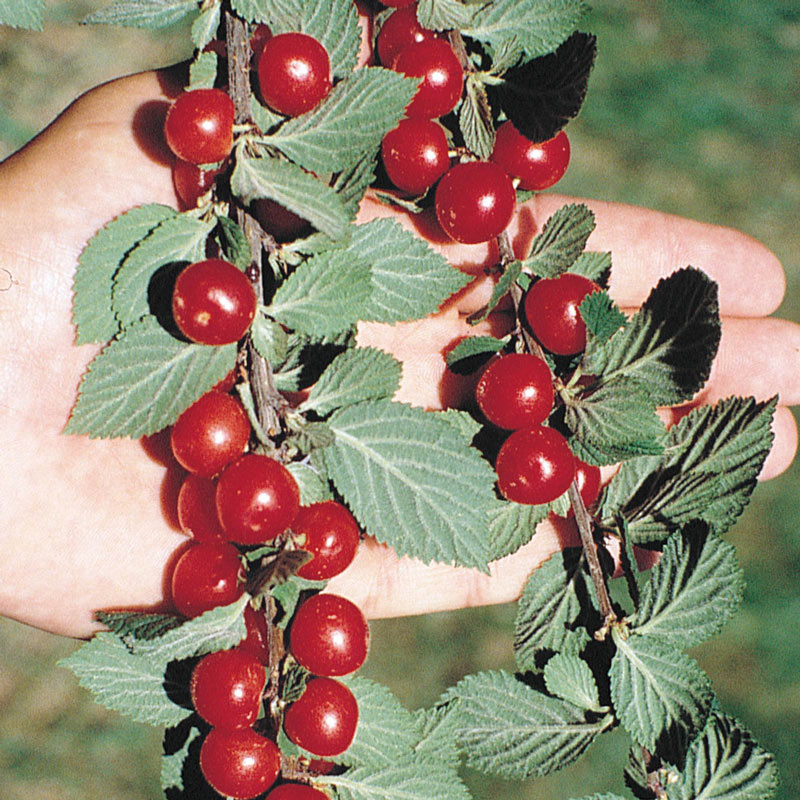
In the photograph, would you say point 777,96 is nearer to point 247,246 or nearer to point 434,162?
point 434,162

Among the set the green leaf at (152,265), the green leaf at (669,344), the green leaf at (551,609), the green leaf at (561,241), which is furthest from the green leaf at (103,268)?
the green leaf at (551,609)

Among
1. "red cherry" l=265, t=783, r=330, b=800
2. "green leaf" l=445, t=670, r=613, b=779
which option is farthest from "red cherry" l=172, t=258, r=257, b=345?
"green leaf" l=445, t=670, r=613, b=779

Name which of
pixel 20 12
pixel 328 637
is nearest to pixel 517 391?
pixel 328 637

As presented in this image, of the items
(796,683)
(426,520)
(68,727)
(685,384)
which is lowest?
(68,727)

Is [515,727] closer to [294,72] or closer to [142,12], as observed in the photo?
[294,72]

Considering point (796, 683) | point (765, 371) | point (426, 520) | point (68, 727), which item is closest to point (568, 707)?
point (426, 520)

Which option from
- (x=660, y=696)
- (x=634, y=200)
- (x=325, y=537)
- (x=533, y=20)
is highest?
(x=533, y=20)

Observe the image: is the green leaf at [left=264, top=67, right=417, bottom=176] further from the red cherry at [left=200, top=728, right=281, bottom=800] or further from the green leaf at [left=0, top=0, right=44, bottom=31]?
the red cherry at [left=200, top=728, right=281, bottom=800]
